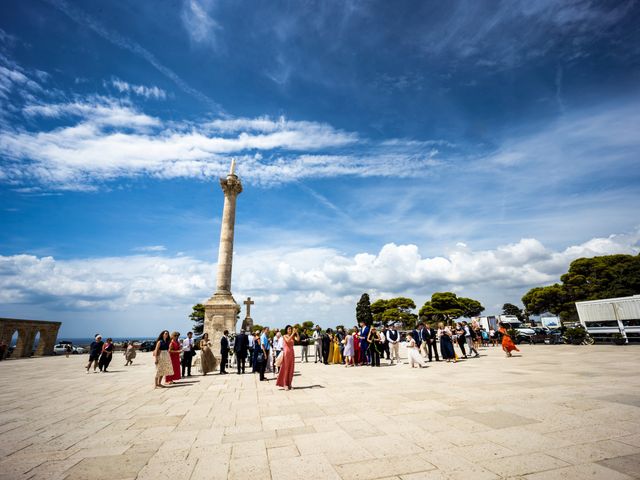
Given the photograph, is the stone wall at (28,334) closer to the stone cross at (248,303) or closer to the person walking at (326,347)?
the stone cross at (248,303)

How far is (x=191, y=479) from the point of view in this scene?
336 cm

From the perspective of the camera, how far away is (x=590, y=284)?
150 feet

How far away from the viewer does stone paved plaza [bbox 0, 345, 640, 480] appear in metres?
3.47

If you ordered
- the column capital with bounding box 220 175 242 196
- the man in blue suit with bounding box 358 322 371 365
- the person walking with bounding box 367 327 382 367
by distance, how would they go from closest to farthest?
the person walking with bounding box 367 327 382 367 → the man in blue suit with bounding box 358 322 371 365 → the column capital with bounding box 220 175 242 196

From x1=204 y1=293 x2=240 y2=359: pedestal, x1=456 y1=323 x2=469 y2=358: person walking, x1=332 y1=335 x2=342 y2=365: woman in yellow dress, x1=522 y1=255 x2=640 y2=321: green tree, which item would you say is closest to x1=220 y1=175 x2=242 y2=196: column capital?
x1=204 y1=293 x2=240 y2=359: pedestal

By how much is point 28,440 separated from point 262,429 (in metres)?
3.83

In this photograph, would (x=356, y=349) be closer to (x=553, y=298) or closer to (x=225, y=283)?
(x=225, y=283)

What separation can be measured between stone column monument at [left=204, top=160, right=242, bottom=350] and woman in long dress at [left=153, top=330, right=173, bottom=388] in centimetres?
825

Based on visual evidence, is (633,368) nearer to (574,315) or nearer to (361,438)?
(361,438)

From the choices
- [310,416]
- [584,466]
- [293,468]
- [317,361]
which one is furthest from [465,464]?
[317,361]

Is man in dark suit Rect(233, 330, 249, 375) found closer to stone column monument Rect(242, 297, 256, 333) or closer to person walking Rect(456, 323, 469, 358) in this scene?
person walking Rect(456, 323, 469, 358)

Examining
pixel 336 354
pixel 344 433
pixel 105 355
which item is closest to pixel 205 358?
pixel 105 355

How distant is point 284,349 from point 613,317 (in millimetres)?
21292

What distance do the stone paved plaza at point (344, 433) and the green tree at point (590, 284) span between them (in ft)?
135
